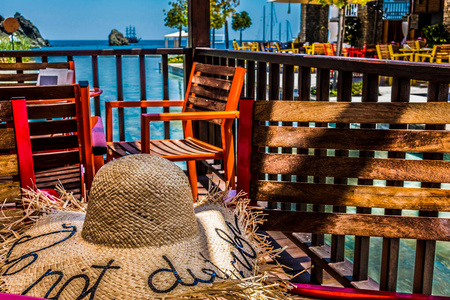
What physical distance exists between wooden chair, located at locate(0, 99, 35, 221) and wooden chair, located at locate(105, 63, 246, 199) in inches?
39.0

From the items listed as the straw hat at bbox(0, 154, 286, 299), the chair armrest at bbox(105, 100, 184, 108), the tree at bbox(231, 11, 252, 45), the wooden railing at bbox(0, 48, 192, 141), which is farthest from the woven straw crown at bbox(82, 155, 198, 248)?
the tree at bbox(231, 11, 252, 45)

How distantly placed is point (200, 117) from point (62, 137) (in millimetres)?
866

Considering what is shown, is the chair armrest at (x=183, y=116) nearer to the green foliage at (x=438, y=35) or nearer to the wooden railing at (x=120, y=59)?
the wooden railing at (x=120, y=59)

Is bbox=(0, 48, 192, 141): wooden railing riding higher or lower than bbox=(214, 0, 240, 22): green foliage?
lower

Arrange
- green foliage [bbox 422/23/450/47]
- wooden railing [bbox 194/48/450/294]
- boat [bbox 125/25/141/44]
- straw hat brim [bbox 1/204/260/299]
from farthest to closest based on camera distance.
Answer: boat [bbox 125/25/141/44]
green foliage [bbox 422/23/450/47]
wooden railing [bbox 194/48/450/294]
straw hat brim [bbox 1/204/260/299]

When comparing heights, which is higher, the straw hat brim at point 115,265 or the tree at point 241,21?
the tree at point 241,21

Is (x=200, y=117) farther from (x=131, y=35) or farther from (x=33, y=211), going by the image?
(x=131, y=35)

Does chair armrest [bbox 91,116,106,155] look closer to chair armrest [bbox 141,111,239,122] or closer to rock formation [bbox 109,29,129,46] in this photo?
chair armrest [bbox 141,111,239,122]

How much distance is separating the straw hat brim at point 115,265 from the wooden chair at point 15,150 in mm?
366

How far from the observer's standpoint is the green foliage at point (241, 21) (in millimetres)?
25203

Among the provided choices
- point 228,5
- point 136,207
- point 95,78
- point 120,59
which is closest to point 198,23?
point 120,59

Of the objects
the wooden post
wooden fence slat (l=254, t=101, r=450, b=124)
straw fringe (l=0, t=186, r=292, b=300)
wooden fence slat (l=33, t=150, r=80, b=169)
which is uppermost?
the wooden post

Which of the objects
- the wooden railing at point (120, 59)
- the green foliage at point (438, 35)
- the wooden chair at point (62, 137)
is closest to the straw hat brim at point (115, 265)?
the wooden chair at point (62, 137)

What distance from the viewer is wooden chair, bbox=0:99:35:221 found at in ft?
4.46
